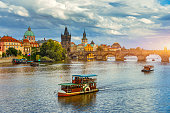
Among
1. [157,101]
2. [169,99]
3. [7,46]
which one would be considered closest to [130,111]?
[157,101]

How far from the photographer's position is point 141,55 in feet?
584

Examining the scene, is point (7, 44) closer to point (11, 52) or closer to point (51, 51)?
point (11, 52)

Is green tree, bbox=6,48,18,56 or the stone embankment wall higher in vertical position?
green tree, bbox=6,48,18,56

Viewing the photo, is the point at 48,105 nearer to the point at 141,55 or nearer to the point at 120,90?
the point at 120,90

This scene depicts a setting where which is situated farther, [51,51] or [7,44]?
[7,44]

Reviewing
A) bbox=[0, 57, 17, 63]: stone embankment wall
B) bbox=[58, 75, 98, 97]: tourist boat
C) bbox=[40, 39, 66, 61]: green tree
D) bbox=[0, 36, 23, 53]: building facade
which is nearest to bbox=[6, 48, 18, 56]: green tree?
bbox=[0, 36, 23, 53]: building facade

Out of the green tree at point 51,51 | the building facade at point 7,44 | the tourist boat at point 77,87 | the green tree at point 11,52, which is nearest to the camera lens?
the tourist boat at point 77,87

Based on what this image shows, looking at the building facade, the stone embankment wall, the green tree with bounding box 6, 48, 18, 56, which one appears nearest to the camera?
the stone embankment wall

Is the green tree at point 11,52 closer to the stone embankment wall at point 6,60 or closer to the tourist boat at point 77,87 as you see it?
the stone embankment wall at point 6,60

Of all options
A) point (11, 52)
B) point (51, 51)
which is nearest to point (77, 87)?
point (51, 51)

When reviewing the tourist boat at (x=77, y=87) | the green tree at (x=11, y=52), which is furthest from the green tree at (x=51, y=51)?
the tourist boat at (x=77, y=87)

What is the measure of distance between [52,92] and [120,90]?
15159 mm

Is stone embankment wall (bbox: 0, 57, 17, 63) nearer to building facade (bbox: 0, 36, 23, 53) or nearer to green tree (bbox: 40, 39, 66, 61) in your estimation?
building facade (bbox: 0, 36, 23, 53)

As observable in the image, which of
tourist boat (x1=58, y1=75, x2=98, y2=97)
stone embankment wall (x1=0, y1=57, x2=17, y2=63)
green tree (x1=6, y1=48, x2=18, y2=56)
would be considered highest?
green tree (x1=6, y1=48, x2=18, y2=56)
